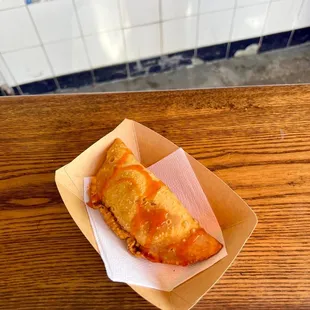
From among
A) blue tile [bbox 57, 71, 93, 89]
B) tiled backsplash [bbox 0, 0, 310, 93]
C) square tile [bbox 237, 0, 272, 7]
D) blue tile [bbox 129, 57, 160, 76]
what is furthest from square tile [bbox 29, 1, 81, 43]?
square tile [bbox 237, 0, 272, 7]

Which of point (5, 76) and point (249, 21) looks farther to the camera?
point (249, 21)

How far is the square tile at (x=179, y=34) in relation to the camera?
1.63 metres

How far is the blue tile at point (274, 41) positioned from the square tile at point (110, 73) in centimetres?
72

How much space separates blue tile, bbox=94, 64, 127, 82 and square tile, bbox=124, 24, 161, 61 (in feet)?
0.22

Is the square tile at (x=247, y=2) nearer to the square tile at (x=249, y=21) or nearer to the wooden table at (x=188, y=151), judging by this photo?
the square tile at (x=249, y=21)

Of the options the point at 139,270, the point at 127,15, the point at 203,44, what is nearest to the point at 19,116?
the point at 139,270

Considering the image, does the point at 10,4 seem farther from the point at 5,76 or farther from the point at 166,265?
the point at 166,265

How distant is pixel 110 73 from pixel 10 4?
1.75 feet

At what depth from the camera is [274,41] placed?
6.04 feet

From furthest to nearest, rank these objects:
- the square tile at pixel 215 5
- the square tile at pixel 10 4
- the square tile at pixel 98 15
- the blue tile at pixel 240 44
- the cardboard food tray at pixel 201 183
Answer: the blue tile at pixel 240 44
the square tile at pixel 215 5
the square tile at pixel 98 15
the square tile at pixel 10 4
the cardboard food tray at pixel 201 183

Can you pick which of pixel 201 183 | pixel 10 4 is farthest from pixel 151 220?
pixel 10 4

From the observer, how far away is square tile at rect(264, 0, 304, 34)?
1.68 meters

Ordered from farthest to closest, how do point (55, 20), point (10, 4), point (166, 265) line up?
1. point (55, 20)
2. point (10, 4)
3. point (166, 265)

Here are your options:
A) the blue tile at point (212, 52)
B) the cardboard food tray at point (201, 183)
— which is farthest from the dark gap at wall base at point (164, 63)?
the cardboard food tray at point (201, 183)
